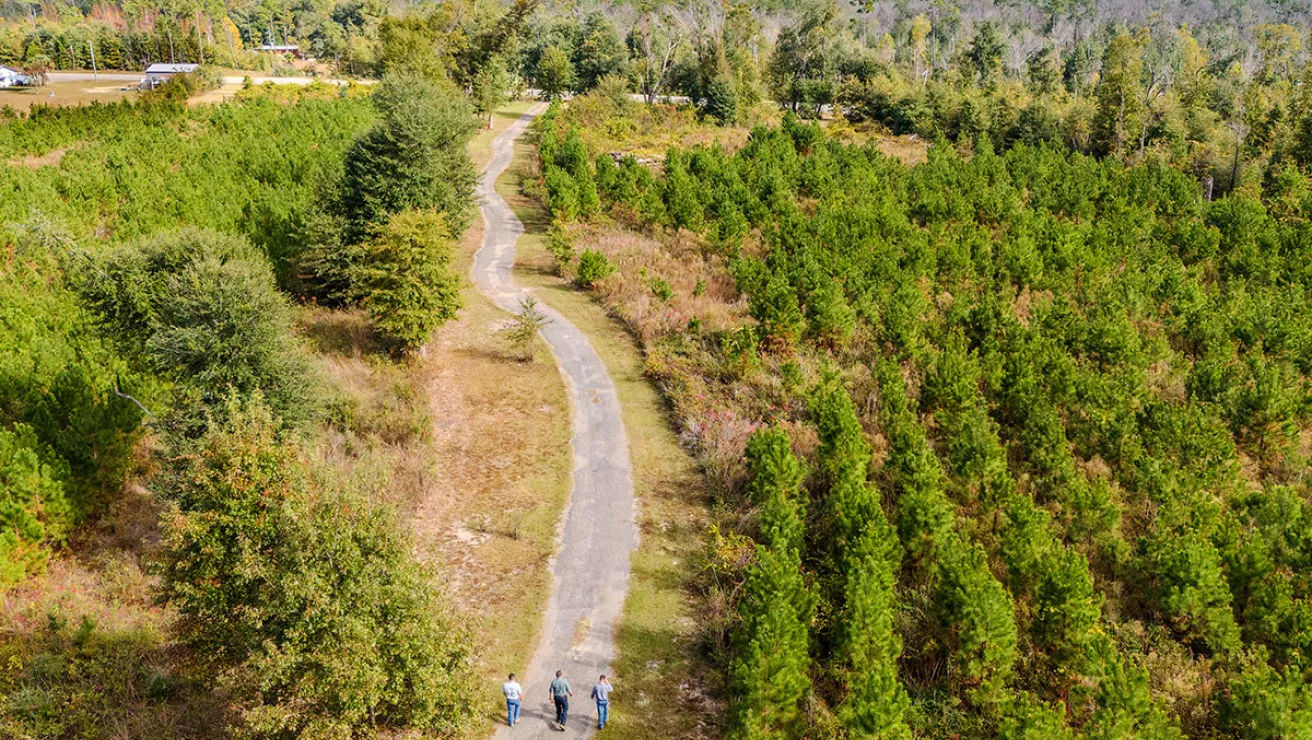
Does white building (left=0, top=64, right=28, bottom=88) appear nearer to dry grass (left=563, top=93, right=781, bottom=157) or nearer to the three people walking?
dry grass (left=563, top=93, right=781, bottom=157)

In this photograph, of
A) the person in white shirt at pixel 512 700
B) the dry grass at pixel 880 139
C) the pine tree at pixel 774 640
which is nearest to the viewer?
the pine tree at pixel 774 640

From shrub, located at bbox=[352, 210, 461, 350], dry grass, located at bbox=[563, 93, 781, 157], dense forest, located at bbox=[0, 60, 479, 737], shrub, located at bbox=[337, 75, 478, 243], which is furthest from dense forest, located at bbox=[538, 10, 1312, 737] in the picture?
dry grass, located at bbox=[563, 93, 781, 157]

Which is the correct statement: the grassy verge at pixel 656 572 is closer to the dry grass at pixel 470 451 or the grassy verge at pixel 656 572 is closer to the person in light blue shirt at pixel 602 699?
the person in light blue shirt at pixel 602 699

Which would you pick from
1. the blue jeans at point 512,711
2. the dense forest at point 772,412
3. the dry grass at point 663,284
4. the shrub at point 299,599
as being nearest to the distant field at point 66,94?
the dense forest at point 772,412

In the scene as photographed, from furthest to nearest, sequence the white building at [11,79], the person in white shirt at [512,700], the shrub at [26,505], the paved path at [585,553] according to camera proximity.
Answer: the white building at [11,79]
the shrub at [26,505]
the paved path at [585,553]
the person in white shirt at [512,700]

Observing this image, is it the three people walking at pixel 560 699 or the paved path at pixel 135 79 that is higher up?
the paved path at pixel 135 79

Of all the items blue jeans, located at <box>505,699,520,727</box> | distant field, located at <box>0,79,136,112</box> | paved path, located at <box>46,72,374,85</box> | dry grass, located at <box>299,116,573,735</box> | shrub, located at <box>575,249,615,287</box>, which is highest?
paved path, located at <box>46,72,374,85</box>
